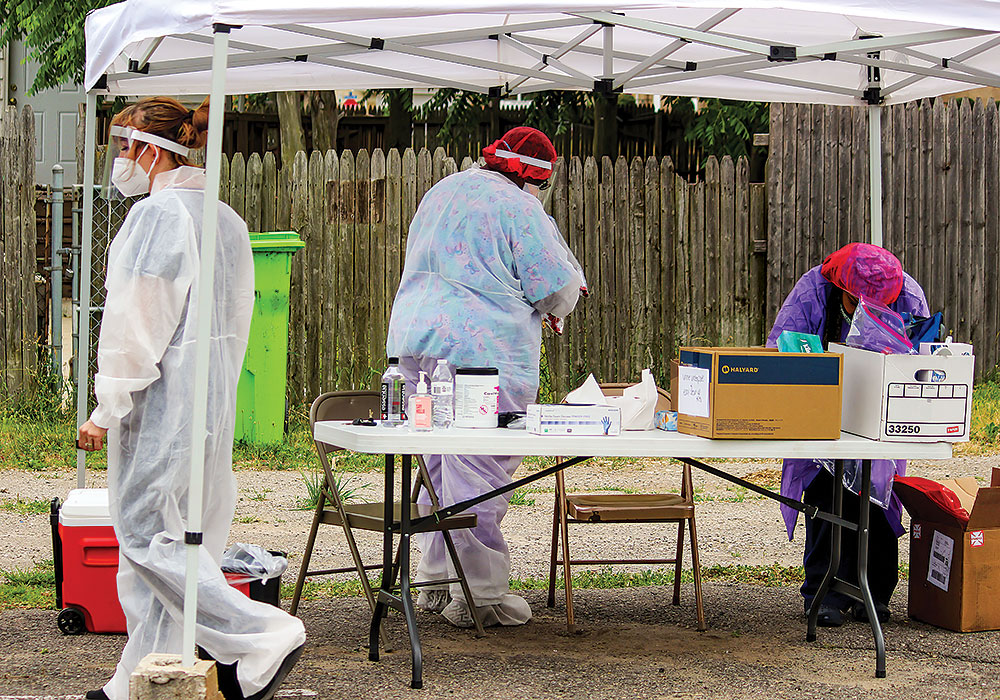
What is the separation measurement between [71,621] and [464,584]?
1488 millimetres

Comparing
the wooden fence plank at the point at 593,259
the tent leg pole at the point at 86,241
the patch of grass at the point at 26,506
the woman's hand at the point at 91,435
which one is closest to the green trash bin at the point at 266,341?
the patch of grass at the point at 26,506

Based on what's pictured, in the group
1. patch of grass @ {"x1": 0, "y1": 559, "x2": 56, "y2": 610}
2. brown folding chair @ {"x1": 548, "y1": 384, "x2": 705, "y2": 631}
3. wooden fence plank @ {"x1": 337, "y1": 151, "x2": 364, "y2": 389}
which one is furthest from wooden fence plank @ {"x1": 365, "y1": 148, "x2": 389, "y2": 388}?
brown folding chair @ {"x1": 548, "y1": 384, "x2": 705, "y2": 631}

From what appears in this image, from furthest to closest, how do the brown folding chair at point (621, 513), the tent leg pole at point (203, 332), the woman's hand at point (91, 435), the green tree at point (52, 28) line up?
the green tree at point (52, 28)
the brown folding chair at point (621, 513)
the woman's hand at point (91, 435)
the tent leg pole at point (203, 332)

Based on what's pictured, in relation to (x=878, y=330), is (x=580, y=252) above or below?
above

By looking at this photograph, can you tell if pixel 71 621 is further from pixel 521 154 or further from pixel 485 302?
pixel 521 154

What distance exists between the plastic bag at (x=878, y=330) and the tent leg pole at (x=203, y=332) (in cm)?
246

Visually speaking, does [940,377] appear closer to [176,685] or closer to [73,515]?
[176,685]

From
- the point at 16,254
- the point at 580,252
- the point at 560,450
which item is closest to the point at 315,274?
the point at 580,252

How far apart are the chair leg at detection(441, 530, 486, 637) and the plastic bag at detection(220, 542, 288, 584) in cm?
72

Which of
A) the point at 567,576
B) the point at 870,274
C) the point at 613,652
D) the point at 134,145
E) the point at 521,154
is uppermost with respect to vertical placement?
the point at 521,154

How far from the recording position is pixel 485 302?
483cm

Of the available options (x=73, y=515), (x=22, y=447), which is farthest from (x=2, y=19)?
(x=73, y=515)

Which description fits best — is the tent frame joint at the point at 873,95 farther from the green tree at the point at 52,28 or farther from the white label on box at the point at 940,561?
the green tree at the point at 52,28

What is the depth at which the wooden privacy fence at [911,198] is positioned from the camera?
9.00 meters
